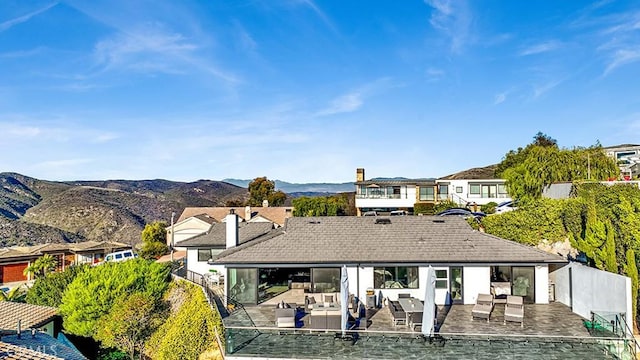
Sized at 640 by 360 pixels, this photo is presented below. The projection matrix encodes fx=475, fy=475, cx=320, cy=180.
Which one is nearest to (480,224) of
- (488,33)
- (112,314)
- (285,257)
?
(285,257)

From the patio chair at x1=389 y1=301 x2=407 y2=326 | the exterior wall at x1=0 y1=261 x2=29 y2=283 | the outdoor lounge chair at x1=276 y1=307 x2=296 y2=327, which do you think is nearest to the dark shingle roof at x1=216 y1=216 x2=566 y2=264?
the patio chair at x1=389 y1=301 x2=407 y2=326

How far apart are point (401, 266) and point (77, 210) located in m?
117

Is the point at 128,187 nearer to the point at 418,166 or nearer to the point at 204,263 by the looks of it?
the point at 418,166

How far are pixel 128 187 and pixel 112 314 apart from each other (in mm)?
176683

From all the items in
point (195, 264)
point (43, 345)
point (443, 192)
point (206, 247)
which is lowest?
point (43, 345)

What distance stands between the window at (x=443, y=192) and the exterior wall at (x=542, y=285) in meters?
32.6

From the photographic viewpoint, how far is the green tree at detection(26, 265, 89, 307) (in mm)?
33188

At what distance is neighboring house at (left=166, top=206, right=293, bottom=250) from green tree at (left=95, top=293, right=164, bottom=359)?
23.6m

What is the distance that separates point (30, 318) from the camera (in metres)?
26.8

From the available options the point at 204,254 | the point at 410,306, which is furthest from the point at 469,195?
the point at 410,306

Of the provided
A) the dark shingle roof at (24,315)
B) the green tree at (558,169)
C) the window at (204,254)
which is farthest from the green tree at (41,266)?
the green tree at (558,169)

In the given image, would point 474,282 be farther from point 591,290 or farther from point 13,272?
point 13,272

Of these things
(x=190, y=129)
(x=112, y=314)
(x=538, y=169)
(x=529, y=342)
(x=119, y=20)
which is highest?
(x=119, y=20)

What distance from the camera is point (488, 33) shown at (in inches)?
1534
